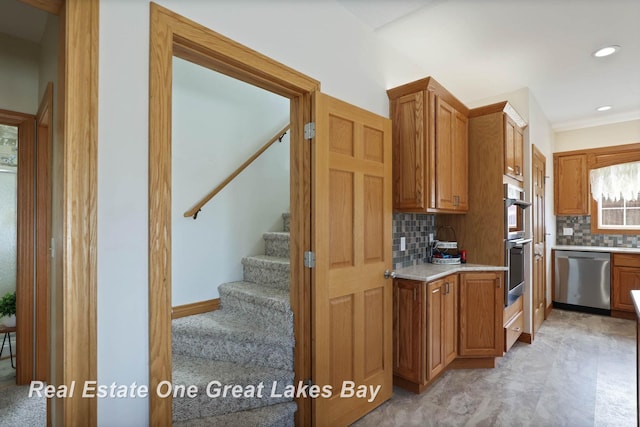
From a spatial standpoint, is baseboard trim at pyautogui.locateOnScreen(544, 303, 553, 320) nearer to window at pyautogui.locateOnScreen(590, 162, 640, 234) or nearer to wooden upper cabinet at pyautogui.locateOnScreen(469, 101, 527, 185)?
window at pyautogui.locateOnScreen(590, 162, 640, 234)

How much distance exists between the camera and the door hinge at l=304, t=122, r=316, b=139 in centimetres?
192

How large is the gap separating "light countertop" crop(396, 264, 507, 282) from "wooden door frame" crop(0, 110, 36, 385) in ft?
9.43

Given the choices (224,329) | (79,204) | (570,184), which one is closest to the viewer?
(79,204)

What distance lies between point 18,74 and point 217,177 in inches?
64.0

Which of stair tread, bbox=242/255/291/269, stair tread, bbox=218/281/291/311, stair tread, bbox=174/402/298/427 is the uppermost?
stair tread, bbox=242/255/291/269

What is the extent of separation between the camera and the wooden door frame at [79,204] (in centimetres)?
111

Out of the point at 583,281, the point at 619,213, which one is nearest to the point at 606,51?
the point at 619,213

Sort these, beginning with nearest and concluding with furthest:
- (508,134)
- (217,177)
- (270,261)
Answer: (270,261)
(217,177)
(508,134)

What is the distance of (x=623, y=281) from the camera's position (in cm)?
439

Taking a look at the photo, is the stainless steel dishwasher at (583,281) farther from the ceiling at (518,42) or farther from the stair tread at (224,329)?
the stair tread at (224,329)

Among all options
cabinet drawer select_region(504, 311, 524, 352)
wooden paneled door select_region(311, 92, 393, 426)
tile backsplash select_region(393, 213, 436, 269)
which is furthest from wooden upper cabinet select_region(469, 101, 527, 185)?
cabinet drawer select_region(504, 311, 524, 352)

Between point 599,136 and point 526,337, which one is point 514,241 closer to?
point 526,337

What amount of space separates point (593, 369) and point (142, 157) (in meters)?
3.90

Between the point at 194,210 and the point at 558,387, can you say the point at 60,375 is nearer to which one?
the point at 194,210
